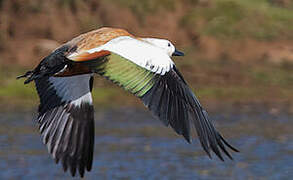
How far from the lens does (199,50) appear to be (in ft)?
57.2

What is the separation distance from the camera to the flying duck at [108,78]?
609 cm

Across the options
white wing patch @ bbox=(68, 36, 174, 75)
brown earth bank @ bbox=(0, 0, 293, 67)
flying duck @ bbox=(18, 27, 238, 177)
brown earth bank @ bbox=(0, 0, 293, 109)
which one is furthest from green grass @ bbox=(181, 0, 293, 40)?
white wing patch @ bbox=(68, 36, 174, 75)

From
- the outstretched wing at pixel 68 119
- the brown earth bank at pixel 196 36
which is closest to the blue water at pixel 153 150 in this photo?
the brown earth bank at pixel 196 36

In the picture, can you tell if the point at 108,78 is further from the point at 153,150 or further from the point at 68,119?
the point at 153,150

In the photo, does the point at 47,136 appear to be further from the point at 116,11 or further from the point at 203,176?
the point at 116,11

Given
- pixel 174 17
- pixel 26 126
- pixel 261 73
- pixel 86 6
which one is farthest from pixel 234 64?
pixel 26 126

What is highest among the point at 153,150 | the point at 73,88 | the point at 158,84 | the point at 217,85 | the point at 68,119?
the point at 158,84

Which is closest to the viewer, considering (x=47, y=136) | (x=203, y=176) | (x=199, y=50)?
(x=47, y=136)

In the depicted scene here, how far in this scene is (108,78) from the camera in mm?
6227

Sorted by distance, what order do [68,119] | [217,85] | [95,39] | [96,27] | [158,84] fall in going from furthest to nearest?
[96,27], [217,85], [68,119], [95,39], [158,84]

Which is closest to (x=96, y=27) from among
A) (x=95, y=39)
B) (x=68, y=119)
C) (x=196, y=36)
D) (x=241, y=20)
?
(x=196, y=36)

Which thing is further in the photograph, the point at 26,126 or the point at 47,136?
the point at 26,126

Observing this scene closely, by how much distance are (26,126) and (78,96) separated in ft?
19.3

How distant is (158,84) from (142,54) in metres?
0.26
